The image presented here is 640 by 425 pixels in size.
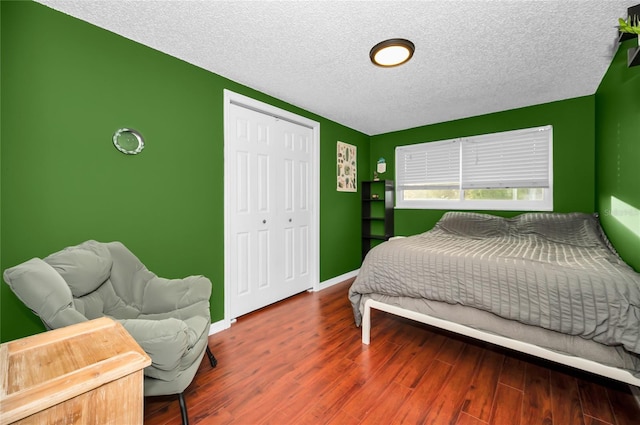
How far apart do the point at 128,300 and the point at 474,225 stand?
3583mm

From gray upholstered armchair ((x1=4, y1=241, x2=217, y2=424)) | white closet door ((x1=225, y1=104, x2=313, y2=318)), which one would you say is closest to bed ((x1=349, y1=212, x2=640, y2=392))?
white closet door ((x1=225, y1=104, x2=313, y2=318))

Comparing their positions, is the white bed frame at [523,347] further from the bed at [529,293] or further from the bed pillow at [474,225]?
the bed pillow at [474,225]

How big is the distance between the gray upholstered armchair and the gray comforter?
1427 mm

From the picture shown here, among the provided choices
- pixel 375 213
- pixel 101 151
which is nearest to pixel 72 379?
pixel 101 151

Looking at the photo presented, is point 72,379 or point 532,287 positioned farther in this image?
point 532,287

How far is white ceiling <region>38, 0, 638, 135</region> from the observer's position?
168 cm

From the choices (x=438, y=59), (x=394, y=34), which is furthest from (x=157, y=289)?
(x=438, y=59)

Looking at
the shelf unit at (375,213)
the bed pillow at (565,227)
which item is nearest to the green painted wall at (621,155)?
the bed pillow at (565,227)

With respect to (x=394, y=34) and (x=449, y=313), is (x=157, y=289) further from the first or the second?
(x=394, y=34)

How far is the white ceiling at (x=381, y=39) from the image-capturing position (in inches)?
66.2

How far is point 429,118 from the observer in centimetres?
384

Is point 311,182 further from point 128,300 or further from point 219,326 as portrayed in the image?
point 128,300

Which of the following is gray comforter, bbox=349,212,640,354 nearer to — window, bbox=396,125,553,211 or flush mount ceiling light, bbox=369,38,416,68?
window, bbox=396,125,553,211

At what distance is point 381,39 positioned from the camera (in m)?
1.99
